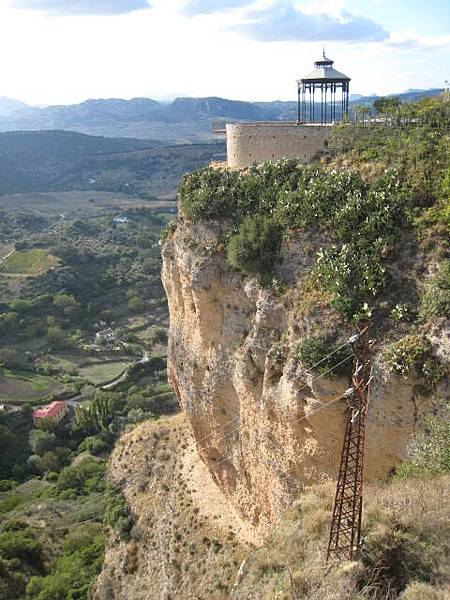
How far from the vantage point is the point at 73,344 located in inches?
2576

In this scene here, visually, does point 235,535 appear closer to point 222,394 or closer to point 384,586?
point 222,394

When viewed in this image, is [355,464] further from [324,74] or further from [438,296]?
[324,74]

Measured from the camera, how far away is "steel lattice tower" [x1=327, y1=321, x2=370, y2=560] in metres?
10.0

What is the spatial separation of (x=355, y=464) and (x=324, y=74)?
57.2 feet

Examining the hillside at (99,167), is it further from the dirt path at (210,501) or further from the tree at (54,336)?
the dirt path at (210,501)

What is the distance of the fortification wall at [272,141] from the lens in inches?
874

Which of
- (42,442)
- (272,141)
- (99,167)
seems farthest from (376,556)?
(99,167)

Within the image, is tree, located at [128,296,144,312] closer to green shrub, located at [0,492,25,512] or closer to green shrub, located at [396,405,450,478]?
green shrub, located at [0,492,25,512]

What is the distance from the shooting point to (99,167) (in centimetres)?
17862

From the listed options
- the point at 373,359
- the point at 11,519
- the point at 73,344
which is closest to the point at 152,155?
the point at 73,344

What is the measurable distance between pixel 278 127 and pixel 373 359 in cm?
1189

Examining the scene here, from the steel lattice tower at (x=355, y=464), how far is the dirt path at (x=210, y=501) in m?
8.44

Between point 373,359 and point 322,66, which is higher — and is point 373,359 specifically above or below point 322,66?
below

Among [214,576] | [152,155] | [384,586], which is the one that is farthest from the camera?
[152,155]
